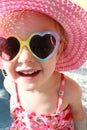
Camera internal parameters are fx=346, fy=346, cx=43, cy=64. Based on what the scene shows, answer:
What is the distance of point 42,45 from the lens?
100cm

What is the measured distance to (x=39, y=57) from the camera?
103 cm

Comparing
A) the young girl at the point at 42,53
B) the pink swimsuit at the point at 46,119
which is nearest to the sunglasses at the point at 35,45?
the young girl at the point at 42,53

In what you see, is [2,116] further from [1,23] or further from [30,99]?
[1,23]

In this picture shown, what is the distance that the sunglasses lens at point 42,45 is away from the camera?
39.6 inches

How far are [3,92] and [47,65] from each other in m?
0.61

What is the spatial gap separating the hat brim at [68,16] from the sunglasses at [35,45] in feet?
0.22

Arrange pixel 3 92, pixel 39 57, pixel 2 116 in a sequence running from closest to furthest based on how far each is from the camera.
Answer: pixel 39 57
pixel 2 116
pixel 3 92

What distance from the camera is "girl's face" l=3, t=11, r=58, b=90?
103 centimetres

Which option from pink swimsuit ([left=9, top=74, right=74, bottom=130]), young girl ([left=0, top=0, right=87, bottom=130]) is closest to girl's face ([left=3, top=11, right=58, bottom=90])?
young girl ([left=0, top=0, right=87, bottom=130])

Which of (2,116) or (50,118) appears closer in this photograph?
(50,118)

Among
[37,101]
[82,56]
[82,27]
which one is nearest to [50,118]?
[37,101]

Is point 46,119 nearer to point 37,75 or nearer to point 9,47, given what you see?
point 37,75

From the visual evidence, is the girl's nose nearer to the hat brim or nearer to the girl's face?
the girl's face

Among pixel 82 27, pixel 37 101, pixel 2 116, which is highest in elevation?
pixel 82 27
